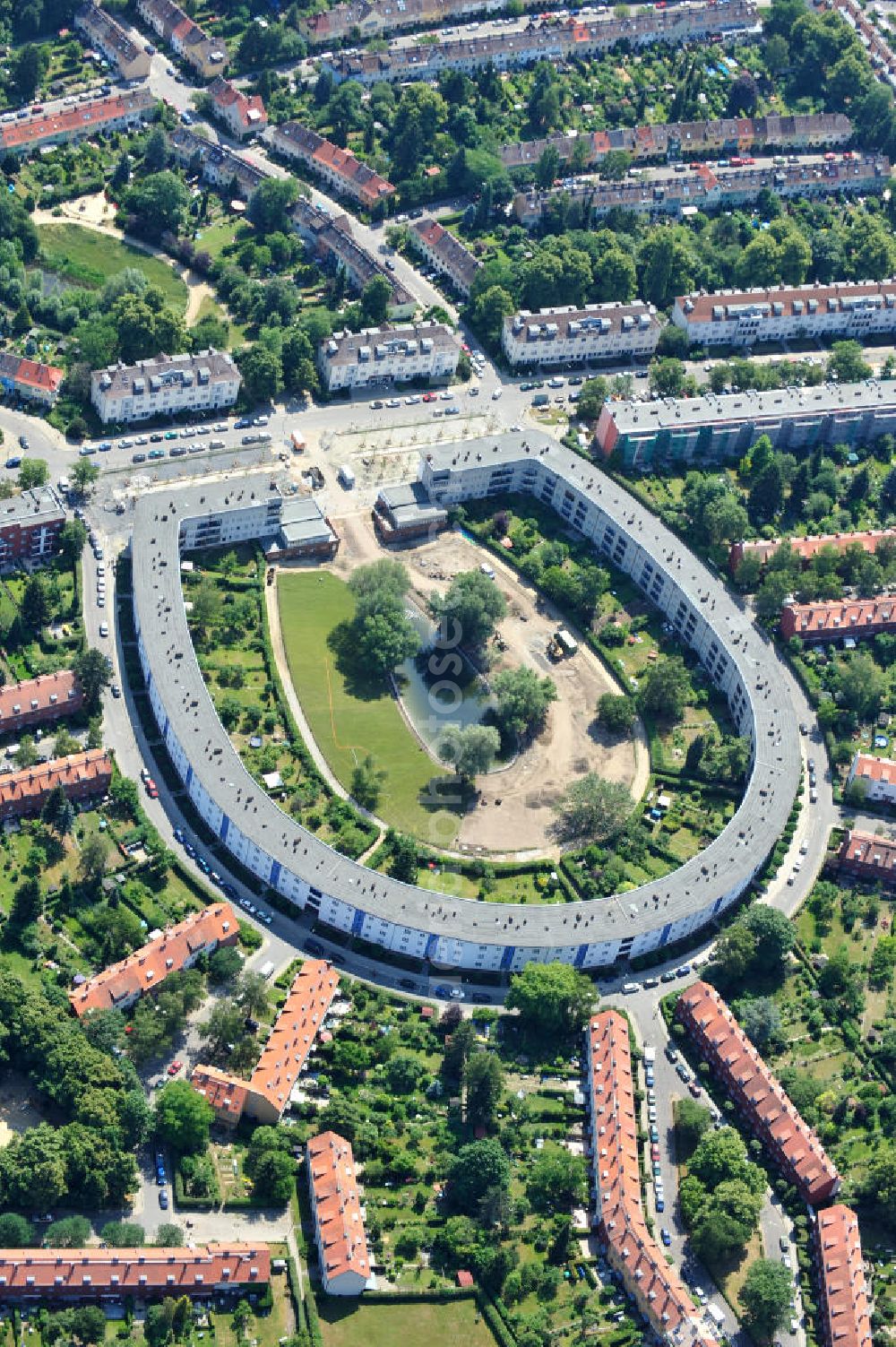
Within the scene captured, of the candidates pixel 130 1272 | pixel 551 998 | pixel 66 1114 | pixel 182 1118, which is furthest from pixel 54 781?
pixel 551 998

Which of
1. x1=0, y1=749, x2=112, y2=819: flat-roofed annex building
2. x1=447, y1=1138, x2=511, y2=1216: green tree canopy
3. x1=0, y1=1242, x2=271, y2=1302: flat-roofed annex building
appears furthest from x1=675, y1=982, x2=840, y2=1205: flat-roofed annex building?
x1=0, y1=749, x2=112, y2=819: flat-roofed annex building

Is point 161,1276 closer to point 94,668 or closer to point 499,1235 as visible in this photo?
point 499,1235

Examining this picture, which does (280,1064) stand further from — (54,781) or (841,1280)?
(841,1280)

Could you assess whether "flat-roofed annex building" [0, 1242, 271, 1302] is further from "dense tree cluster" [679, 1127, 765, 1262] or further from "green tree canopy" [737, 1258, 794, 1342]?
"green tree canopy" [737, 1258, 794, 1342]

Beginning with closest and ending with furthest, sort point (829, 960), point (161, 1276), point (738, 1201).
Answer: point (161, 1276) < point (738, 1201) < point (829, 960)

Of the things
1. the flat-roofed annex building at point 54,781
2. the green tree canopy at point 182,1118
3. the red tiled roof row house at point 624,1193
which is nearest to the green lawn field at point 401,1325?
the red tiled roof row house at point 624,1193

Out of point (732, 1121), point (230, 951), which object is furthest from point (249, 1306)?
point (732, 1121)
